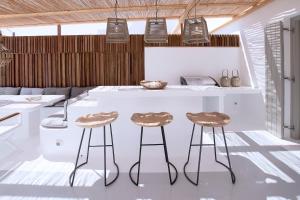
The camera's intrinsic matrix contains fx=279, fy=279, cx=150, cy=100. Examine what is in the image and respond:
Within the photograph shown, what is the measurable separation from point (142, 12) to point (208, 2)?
62.7 inches

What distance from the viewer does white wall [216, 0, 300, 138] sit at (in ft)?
15.2

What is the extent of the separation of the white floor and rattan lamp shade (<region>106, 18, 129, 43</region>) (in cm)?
159

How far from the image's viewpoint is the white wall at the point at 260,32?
15.2ft

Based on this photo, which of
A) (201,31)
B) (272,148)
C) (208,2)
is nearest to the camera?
(201,31)

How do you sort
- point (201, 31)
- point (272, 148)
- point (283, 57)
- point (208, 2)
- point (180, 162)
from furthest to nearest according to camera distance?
point (208, 2)
point (283, 57)
point (272, 148)
point (180, 162)
point (201, 31)

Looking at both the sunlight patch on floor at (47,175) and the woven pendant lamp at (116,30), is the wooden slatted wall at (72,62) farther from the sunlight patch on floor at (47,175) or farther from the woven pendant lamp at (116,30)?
the sunlight patch on floor at (47,175)

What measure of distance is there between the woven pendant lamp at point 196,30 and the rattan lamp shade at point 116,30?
78 centimetres

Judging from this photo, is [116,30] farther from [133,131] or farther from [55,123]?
[55,123]

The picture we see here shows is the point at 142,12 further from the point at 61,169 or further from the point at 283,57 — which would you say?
the point at 61,169

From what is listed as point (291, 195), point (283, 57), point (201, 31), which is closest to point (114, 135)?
point (201, 31)

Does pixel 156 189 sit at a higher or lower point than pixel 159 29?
lower

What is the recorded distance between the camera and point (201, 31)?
331 cm

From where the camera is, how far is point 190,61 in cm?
702

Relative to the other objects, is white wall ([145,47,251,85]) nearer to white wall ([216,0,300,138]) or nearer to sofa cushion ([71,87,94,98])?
white wall ([216,0,300,138])
